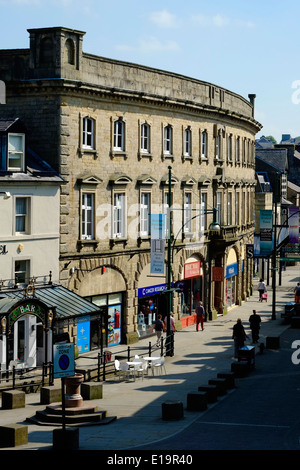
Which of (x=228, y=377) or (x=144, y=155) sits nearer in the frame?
(x=228, y=377)

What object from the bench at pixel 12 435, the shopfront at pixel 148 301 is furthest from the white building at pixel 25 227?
the bench at pixel 12 435

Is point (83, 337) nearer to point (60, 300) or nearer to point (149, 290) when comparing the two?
point (60, 300)

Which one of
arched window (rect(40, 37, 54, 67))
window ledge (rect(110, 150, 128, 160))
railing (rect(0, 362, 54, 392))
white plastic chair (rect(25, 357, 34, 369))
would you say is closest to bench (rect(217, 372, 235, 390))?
railing (rect(0, 362, 54, 392))

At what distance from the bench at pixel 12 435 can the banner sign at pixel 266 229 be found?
33.6 metres

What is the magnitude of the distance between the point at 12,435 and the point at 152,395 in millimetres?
9221

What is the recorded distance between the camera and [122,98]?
40469 mm

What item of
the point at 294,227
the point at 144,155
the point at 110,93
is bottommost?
the point at 294,227

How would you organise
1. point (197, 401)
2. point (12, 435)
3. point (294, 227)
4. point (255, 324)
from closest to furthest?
1. point (12, 435)
2. point (197, 401)
3. point (255, 324)
4. point (294, 227)

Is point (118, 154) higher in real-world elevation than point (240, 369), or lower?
higher

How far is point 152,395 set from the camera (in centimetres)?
2983

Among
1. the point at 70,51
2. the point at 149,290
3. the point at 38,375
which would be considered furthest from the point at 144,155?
the point at 38,375

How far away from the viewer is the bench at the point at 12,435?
69.8 ft

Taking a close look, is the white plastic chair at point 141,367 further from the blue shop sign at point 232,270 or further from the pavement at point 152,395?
the blue shop sign at point 232,270
